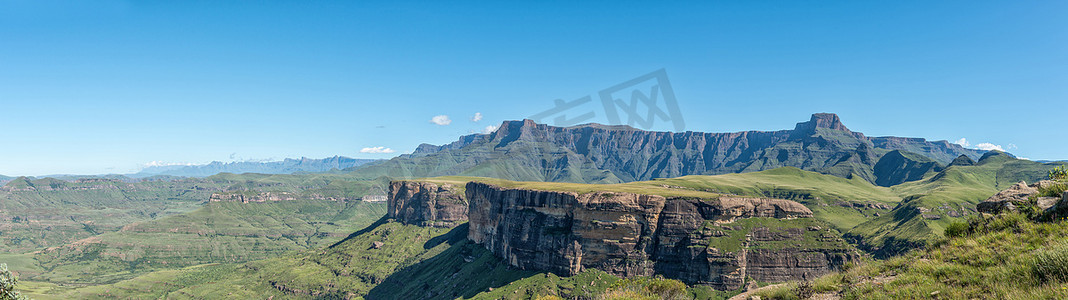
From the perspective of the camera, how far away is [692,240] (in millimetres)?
126000

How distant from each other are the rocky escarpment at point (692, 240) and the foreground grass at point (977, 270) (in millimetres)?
109690

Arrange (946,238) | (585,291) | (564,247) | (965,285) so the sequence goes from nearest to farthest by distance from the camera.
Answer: (965,285), (946,238), (585,291), (564,247)

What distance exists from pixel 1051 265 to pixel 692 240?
11848 centimetres

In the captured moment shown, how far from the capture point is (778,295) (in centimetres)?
2009

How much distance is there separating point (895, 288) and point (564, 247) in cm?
11969

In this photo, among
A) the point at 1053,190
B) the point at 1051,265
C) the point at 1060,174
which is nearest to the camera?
the point at 1051,265

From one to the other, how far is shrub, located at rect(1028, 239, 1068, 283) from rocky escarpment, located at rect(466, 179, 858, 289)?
4560 inches

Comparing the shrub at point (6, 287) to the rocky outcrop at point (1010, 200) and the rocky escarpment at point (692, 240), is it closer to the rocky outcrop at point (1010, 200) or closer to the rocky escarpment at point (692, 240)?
the rocky outcrop at point (1010, 200)

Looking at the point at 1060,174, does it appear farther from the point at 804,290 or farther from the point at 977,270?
the point at 804,290

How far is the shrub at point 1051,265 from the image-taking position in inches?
509

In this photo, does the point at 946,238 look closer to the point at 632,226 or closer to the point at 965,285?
the point at 965,285

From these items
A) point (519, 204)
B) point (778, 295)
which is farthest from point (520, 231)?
point (778, 295)

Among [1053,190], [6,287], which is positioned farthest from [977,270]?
[6,287]

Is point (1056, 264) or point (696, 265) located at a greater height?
point (1056, 264)
